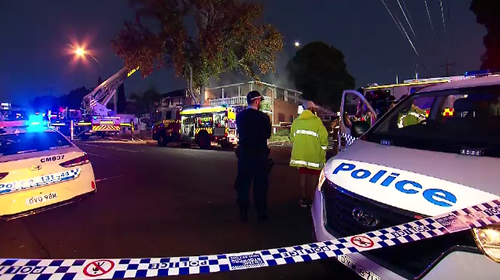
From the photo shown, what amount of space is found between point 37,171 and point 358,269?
444 centimetres

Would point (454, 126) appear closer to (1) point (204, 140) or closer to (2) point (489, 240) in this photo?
(2) point (489, 240)

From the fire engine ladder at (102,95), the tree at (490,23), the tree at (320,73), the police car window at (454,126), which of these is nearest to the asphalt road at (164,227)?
the police car window at (454,126)

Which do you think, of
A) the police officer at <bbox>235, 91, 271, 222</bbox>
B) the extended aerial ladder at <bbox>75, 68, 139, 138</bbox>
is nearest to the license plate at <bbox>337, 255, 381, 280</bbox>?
the police officer at <bbox>235, 91, 271, 222</bbox>

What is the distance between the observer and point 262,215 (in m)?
5.27

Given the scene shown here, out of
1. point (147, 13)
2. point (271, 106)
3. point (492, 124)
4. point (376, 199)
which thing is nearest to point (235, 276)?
point (376, 199)

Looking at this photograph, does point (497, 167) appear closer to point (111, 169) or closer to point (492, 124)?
point (492, 124)

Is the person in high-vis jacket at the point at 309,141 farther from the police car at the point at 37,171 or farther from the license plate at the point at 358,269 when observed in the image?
the police car at the point at 37,171

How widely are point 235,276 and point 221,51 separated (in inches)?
787

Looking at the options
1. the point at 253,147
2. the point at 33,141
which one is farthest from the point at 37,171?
the point at 253,147

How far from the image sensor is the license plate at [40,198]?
4846mm

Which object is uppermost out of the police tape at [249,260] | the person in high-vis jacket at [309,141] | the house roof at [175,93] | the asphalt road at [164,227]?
the house roof at [175,93]

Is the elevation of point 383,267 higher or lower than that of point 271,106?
lower

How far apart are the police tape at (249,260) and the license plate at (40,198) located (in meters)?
3.03

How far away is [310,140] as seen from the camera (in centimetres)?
551
